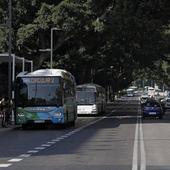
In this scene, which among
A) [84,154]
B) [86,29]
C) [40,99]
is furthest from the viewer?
[86,29]

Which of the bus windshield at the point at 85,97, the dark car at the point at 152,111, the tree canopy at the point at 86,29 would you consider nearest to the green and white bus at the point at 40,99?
the tree canopy at the point at 86,29

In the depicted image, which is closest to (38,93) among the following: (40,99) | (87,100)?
(40,99)

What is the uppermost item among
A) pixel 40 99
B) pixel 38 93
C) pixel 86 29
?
pixel 86 29

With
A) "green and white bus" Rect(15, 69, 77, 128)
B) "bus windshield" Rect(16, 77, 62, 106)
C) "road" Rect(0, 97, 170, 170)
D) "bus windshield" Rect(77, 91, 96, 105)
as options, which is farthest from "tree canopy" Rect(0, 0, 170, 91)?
"road" Rect(0, 97, 170, 170)

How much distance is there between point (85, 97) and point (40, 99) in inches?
981

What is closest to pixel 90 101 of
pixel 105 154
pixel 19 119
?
pixel 19 119

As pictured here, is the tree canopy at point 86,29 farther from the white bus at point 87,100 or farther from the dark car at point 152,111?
the dark car at point 152,111

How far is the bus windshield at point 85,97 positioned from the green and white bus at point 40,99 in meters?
23.8

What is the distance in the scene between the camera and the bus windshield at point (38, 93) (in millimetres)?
33188

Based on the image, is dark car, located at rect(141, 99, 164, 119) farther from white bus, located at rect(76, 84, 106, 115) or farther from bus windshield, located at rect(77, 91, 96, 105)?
bus windshield, located at rect(77, 91, 96, 105)

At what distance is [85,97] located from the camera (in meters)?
58.0

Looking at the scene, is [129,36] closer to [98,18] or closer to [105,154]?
[98,18]

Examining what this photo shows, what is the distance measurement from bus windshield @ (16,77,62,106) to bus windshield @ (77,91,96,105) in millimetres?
24198

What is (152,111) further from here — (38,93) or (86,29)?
(38,93)
